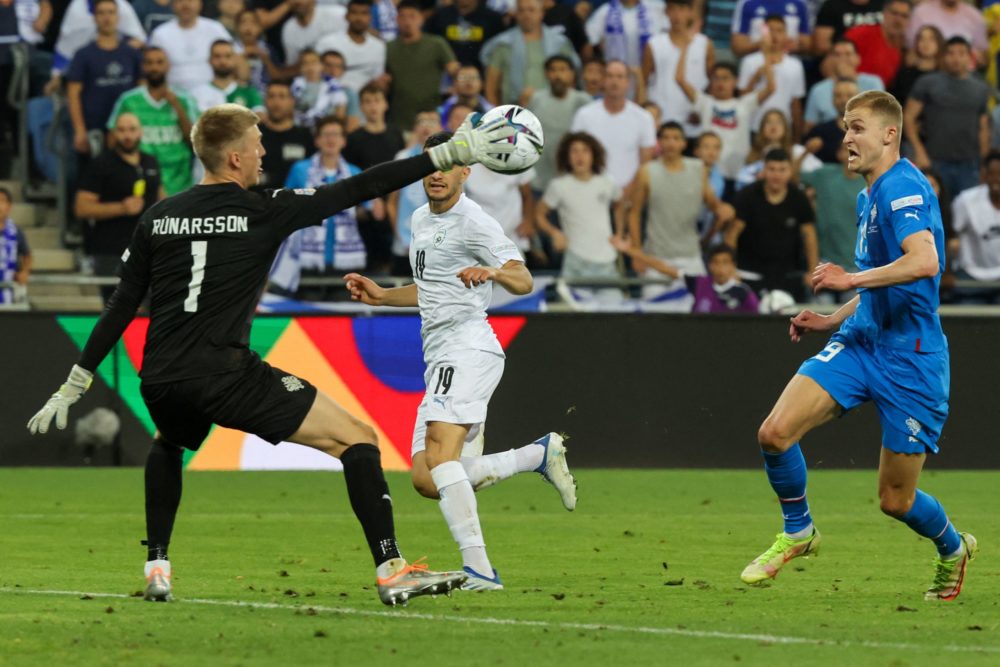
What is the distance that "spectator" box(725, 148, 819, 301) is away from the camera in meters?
17.2

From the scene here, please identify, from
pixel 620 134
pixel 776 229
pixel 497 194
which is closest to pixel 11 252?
pixel 497 194

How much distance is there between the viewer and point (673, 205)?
1733cm

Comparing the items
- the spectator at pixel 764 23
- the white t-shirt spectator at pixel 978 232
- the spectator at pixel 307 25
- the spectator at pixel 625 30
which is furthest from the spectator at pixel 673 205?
the spectator at pixel 307 25

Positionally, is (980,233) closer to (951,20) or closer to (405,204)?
(951,20)

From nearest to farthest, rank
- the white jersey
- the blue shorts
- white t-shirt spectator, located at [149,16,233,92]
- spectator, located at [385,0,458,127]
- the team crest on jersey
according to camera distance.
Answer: the team crest on jersey < the blue shorts < the white jersey < white t-shirt spectator, located at [149,16,233,92] < spectator, located at [385,0,458,127]

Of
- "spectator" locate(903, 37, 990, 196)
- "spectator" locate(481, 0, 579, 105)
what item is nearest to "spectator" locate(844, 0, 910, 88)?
"spectator" locate(903, 37, 990, 196)

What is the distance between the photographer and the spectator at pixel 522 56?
18.3 meters

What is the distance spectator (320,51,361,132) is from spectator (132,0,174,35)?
6.42ft

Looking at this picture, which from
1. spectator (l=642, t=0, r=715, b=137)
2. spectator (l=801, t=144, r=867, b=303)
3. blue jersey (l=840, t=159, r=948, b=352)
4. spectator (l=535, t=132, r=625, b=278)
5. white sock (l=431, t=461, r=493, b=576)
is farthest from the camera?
spectator (l=642, t=0, r=715, b=137)

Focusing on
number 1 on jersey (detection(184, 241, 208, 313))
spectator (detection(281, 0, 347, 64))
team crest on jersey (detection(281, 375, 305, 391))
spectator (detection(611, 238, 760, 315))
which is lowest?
spectator (detection(611, 238, 760, 315))

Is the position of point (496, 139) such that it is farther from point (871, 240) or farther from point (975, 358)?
point (975, 358)

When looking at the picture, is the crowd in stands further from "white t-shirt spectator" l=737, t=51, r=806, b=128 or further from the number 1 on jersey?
the number 1 on jersey

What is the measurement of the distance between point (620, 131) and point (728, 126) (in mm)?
1304

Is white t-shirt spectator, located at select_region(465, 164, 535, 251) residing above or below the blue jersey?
below
